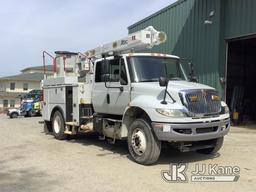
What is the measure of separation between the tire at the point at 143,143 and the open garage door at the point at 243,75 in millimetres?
11640

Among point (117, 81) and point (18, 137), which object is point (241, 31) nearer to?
point (117, 81)

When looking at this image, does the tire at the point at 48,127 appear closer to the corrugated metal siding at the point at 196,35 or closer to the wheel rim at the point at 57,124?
the wheel rim at the point at 57,124

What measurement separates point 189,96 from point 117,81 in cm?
219

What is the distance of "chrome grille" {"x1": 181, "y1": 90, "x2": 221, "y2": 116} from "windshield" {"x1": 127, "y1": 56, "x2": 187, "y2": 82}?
1.27 m

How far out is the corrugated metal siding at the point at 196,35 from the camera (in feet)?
51.5

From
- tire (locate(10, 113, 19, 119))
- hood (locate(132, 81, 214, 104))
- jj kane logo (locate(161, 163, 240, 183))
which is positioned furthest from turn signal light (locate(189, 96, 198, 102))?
tire (locate(10, 113, 19, 119))

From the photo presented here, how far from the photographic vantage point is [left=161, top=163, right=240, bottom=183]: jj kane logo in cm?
684

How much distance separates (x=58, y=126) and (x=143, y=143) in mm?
4989

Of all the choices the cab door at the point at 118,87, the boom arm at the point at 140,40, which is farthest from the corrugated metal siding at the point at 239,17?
the cab door at the point at 118,87

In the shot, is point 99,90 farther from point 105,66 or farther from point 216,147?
point 216,147

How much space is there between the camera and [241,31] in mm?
14617

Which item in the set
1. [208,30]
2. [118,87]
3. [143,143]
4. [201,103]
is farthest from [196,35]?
[143,143]

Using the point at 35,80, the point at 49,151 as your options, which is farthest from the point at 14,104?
the point at 49,151

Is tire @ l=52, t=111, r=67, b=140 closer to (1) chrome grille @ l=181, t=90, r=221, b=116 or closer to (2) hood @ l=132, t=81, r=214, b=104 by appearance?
(2) hood @ l=132, t=81, r=214, b=104
